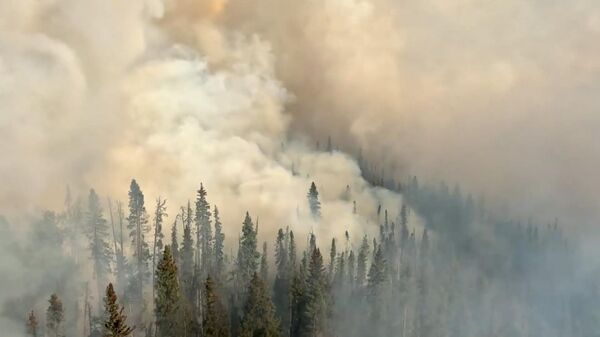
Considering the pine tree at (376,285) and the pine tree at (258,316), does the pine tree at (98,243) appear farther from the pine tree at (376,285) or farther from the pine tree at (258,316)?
the pine tree at (376,285)

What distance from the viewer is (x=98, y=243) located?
6644 inches

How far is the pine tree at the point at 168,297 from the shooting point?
121 m

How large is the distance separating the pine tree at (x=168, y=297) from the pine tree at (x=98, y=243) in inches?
1815

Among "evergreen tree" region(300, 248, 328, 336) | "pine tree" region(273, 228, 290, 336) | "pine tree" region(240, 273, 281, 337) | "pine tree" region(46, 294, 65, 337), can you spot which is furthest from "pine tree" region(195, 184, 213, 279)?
"pine tree" region(46, 294, 65, 337)

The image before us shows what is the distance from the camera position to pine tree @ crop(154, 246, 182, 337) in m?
121

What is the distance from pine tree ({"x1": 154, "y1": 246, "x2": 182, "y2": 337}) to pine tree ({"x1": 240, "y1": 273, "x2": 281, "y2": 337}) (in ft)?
61.6

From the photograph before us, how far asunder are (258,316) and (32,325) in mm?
52829

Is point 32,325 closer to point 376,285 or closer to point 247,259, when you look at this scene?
point 247,259

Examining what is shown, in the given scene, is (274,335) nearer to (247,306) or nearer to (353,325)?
(247,306)

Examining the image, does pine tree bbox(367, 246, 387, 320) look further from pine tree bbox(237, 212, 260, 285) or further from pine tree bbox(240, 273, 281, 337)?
pine tree bbox(240, 273, 281, 337)

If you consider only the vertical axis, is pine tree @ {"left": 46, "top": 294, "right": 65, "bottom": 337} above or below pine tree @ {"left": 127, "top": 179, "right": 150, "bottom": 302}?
below

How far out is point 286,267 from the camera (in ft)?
645

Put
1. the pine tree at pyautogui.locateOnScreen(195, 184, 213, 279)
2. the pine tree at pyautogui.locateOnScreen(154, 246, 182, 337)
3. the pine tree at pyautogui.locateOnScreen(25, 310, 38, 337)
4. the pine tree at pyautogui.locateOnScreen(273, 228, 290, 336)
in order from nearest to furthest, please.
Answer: the pine tree at pyautogui.locateOnScreen(154, 246, 182, 337), the pine tree at pyautogui.locateOnScreen(25, 310, 38, 337), the pine tree at pyautogui.locateOnScreen(273, 228, 290, 336), the pine tree at pyautogui.locateOnScreen(195, 184, 213, 279)

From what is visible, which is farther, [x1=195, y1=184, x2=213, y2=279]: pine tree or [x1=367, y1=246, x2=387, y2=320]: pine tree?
[x1=367, y1=246, x2=387, y2=320]: pine tree
